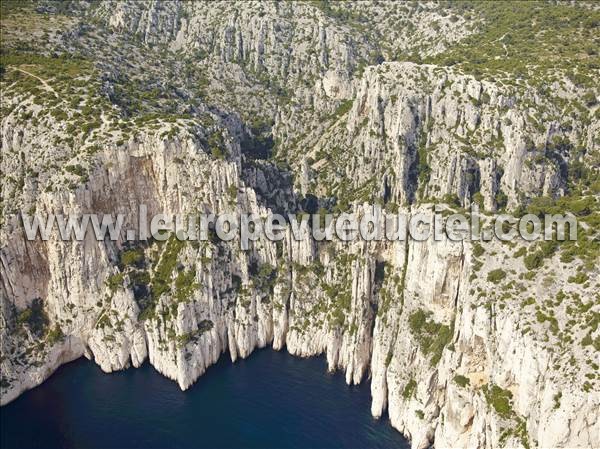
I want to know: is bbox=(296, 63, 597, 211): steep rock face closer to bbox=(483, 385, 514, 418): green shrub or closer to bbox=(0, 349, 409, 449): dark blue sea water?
bbox=(0, 349, 409, 449): dark blue sea water

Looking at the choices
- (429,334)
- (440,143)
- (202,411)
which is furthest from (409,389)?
(440,143)

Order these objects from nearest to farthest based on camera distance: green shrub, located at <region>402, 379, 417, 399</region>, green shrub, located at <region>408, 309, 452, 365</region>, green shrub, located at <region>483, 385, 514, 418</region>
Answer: green shrub, located at <region>483, 385, 514, 418</region> < green shrub, located at <region>408, 309, 452, 365</region> < green shrub, located at <region>402, 379, 417, 399</region>

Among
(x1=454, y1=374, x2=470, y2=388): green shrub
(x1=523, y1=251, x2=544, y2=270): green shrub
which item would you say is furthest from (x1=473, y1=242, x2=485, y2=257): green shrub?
(x1=454, y1=374, x2=470, y2=388): green shrub

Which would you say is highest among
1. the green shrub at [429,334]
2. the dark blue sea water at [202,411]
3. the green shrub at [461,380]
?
the green shrub at [429,334]

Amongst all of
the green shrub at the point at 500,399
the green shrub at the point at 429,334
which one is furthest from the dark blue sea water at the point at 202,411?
the green shrub at the point at 500,399

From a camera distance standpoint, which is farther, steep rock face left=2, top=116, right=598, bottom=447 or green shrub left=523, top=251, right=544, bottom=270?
steep rock face left=2, top=116, right=598, bottom=447

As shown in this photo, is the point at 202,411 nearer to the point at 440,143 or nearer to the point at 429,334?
the point at 429,334

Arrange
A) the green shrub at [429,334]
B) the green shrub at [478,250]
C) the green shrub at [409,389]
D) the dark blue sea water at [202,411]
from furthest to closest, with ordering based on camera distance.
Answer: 1. the green shrub at [409,389]
2. the dark blue sea water at [202,411]
3. the green shrub at [429,334]
4. the green shrub at [478,250]

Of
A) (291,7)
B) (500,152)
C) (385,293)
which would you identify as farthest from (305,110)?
(385,293)

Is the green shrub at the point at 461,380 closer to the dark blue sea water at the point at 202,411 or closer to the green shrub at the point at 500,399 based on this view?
the green shrub at the point at 500,399

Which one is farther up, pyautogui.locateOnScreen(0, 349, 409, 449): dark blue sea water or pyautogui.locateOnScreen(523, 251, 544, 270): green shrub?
pyautogui.locateOnScreen(523, 251, 544, 270): green shrub
